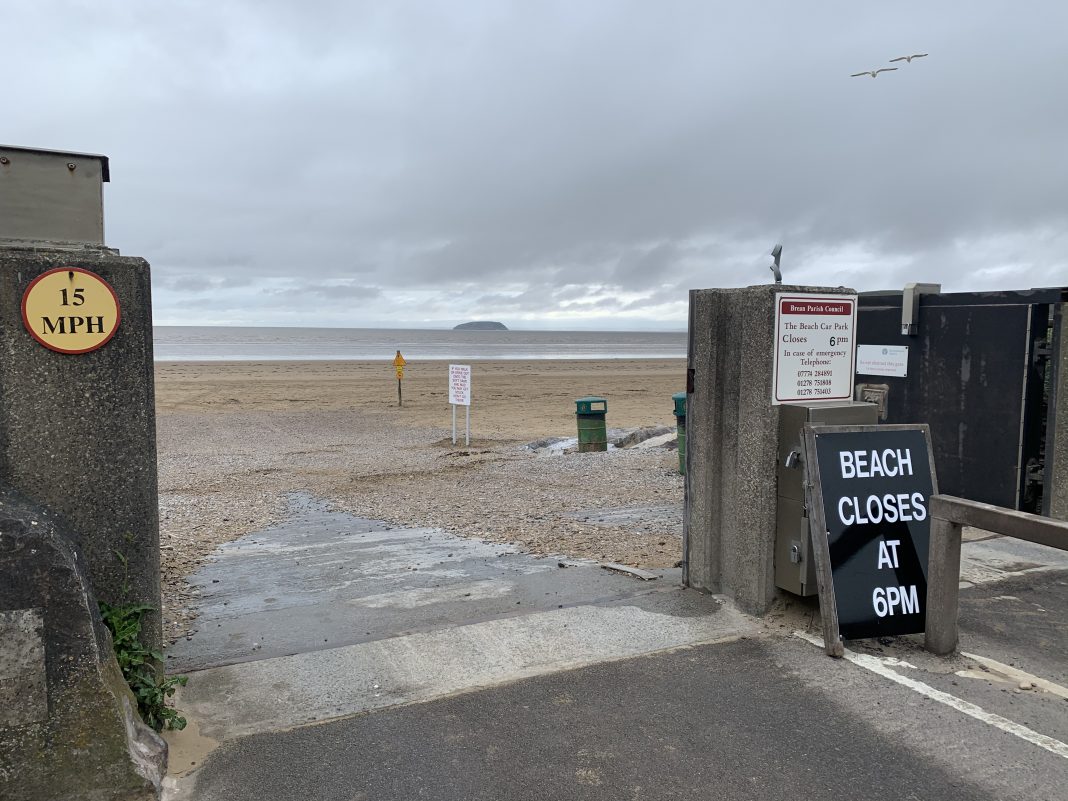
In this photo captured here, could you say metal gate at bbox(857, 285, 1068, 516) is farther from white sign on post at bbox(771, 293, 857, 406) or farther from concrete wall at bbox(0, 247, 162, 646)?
concrete wall at bbox(0, 247, 162, 646)

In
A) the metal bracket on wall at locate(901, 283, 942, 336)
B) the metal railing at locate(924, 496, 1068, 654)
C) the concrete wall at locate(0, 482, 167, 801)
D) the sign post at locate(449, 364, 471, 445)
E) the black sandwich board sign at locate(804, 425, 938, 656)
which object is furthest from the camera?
the sign post at locate(449, 364, 471, 445)

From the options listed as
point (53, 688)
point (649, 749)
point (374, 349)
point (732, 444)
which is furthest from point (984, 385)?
point (374, 349)

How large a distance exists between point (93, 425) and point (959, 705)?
4.12 meters

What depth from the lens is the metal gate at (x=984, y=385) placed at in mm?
7039

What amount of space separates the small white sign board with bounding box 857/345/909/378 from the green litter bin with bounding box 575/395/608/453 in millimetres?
5723

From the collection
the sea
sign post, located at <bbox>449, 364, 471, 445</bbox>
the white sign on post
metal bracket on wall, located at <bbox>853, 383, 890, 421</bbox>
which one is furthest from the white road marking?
the sea

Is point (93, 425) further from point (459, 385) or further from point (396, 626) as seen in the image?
point (459, 385)

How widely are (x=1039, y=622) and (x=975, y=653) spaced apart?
2.92ft

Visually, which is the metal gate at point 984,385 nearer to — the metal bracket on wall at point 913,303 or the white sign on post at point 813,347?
the metal bracket on wall at point 913,303

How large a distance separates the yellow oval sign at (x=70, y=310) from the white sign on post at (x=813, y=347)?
3.57m

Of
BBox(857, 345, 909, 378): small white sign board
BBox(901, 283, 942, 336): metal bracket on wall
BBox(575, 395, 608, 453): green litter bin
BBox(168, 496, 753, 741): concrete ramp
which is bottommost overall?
BBox(168, 496, 753, 741): concrete ramp

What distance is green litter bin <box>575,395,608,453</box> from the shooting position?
13992mm

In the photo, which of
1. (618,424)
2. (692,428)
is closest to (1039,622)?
(692,428)

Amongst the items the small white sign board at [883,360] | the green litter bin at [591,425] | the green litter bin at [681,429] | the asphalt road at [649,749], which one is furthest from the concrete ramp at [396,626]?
the green litter bin at [591,425]
